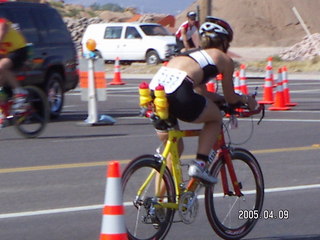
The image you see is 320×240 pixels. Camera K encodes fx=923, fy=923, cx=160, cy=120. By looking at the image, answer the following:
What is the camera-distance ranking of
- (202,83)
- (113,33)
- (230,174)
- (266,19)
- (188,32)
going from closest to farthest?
(202,83)
(230,174)
(188,32)
(113,33)
(266,19)

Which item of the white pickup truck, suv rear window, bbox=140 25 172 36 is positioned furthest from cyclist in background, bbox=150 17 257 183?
suv rear window, bbox=140 25 172 36

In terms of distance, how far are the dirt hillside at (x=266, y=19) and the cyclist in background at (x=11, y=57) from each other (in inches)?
2023

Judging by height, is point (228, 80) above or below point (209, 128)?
above

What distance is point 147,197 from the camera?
22.7 feet

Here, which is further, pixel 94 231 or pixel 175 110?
pixel 94 231

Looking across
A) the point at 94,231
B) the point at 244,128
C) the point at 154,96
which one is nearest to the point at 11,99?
the point at 244,128

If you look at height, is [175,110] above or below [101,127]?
above

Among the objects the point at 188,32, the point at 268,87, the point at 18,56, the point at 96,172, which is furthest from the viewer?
the point at 188,32

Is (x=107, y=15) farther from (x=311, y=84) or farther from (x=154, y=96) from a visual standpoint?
(x=154, y=96)

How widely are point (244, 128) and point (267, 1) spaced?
56746mm

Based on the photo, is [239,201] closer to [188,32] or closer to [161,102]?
[161,102]

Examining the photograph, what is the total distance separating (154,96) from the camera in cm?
706

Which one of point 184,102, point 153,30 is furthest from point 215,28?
point 153,30

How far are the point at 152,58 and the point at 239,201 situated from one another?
28.2 metres
